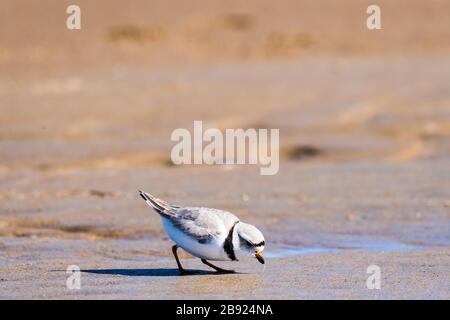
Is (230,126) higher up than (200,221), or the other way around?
(230,126)

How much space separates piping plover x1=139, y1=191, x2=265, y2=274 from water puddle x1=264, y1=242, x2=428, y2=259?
93cm

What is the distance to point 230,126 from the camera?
44.3 feet

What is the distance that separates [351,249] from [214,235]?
1.61m

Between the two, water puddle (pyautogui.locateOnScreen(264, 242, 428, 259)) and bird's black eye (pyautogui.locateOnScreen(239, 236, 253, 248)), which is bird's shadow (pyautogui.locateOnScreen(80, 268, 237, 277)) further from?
water puddle (pyautogui.locateOnScreen(264, 242, 428, 259))

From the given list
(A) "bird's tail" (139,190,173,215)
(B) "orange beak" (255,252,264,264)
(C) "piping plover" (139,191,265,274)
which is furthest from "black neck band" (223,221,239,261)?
(A) "bird's tail" (139,190,173,215)

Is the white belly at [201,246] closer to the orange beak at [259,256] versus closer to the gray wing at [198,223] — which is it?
the gray wing at [198,223]

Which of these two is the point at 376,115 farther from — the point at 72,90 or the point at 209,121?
the point at 72,90

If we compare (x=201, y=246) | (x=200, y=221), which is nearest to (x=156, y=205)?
(x=200, y=221)

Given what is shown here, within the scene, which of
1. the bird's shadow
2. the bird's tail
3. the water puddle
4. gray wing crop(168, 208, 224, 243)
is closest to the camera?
gray wing crop(168, 208, 224, 243)

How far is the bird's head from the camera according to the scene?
6992 mm

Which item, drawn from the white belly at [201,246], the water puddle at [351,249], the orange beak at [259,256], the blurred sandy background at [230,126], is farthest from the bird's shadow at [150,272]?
the water puddle at [351,249]

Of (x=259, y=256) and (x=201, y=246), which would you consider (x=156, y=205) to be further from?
(x=259, y=256)

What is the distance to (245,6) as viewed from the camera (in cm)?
2073

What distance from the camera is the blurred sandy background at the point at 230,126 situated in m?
7.52
